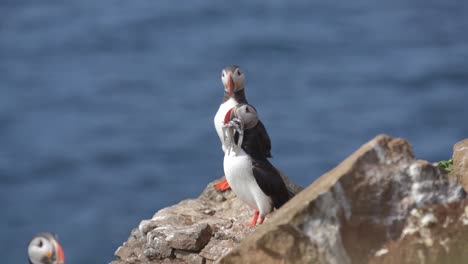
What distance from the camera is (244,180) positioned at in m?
9.98

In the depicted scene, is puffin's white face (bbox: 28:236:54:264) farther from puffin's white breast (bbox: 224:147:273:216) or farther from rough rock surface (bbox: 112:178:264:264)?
puffin's white breast (bbox: 224:147:273:216)

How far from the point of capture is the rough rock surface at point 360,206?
296 inches

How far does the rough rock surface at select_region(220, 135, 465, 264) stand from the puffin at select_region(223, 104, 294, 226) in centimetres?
231

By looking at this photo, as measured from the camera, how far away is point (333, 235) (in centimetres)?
754

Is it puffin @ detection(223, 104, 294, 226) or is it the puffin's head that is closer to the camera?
puffin @ detection(223, 104, 294, 226)

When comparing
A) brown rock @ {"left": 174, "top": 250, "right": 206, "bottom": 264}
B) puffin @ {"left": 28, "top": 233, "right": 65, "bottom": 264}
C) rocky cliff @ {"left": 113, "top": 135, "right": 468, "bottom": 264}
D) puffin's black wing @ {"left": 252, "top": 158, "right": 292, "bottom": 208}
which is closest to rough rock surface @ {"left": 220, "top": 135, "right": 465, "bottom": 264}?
rocky cliff @ {"left": 113, "top": 135, "right": 468, "bottom": 264}

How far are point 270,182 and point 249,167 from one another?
0.20m

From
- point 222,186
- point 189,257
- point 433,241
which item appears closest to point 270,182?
point 189,257

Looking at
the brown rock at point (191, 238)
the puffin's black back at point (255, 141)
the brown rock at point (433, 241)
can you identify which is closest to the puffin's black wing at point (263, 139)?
the puffin's black back at point (255, 141)

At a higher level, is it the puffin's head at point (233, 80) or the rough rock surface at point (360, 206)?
the puffin's head at point (233, 80)

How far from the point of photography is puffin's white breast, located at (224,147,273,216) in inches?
393

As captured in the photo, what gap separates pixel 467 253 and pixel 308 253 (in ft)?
3.04

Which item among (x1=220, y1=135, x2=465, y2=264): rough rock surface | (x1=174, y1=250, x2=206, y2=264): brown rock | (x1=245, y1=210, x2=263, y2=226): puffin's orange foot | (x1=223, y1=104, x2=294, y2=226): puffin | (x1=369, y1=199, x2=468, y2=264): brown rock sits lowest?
(x1=369, y1=199, x2=468, y2=264): brown rock

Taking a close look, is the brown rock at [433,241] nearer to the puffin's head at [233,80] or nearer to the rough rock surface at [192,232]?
the rough rock surface at [192,232]
